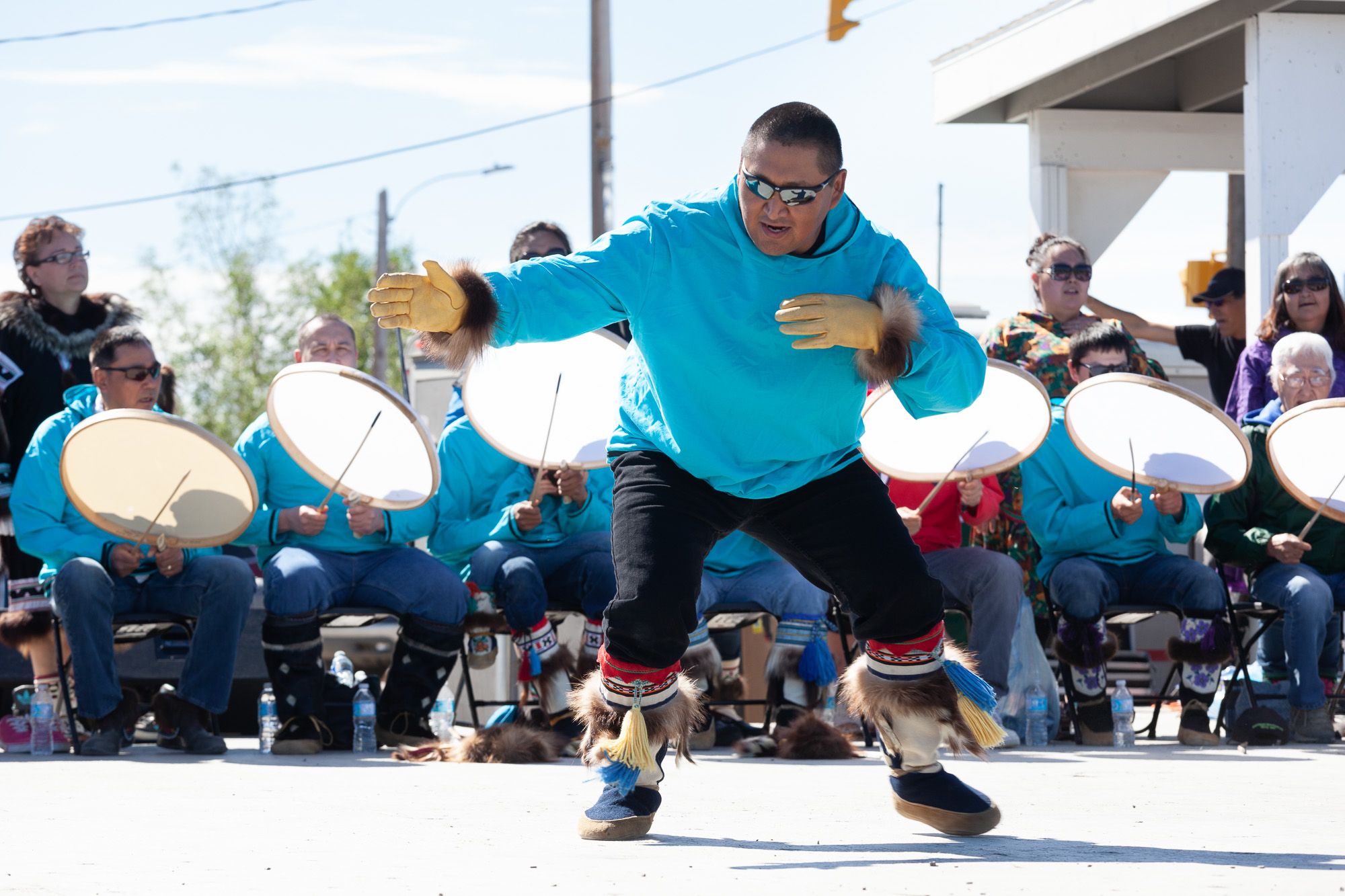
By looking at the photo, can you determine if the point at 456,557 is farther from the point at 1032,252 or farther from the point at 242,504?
the point at 1032,252

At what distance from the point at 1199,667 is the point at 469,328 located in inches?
169

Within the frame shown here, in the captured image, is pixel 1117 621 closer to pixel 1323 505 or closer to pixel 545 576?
pixel 1323 505

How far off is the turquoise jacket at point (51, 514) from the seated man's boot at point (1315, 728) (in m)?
4.44

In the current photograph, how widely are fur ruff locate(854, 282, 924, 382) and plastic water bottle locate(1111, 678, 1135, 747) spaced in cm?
362

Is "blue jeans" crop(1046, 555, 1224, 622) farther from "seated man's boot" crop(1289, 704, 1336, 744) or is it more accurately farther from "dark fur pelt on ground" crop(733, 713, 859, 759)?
"dark fur pelt on ground" crop(733, 713, 859, 759)

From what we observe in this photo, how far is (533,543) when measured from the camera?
6871mm

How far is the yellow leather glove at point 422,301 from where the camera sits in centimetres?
368

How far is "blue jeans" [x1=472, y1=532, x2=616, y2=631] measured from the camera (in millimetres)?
6594

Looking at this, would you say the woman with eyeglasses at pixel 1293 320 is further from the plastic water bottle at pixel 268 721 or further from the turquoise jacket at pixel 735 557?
the plastic water bottle at pixel 268 721

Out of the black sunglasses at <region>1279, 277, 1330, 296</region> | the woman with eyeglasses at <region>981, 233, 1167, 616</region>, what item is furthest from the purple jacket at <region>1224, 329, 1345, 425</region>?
the woman with eyeglasses at <region>981, 233, 1167, 616</region>

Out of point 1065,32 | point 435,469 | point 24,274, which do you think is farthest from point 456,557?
point 1065,32

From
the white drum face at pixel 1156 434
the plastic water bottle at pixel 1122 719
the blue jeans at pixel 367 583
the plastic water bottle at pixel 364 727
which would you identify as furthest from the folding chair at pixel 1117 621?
the plastic water bottle at pixel 364 727

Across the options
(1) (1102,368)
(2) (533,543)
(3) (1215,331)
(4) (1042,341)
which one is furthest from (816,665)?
(3) (1215,331)

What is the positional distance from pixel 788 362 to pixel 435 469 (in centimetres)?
282
